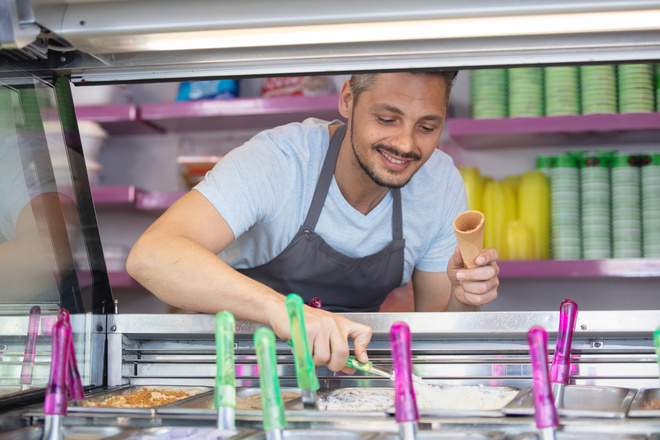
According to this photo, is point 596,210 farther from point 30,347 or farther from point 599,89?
point 30,347

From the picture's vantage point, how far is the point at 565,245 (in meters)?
2.67

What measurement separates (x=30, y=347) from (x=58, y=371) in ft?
1.10

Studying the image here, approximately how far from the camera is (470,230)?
1199 millimetres

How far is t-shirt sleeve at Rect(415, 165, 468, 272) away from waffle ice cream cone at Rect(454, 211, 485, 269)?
0.57 m

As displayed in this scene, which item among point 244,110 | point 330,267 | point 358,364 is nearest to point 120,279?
point 244,110

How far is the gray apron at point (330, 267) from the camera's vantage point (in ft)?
5.67

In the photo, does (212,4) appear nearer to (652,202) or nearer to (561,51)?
(561,51)

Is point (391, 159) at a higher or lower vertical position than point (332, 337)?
higher

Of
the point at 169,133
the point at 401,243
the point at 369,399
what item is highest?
the point at 169,133

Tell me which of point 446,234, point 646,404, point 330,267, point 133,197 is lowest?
point 646,404

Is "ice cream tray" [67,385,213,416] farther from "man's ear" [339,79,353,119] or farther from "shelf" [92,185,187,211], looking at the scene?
"shelf" [92,185,187,211]

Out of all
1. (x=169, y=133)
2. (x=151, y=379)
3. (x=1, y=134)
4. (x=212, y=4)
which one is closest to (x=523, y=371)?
(x=151, y=379)

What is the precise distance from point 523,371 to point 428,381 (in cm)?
18

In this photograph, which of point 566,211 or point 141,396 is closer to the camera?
point 141,396
